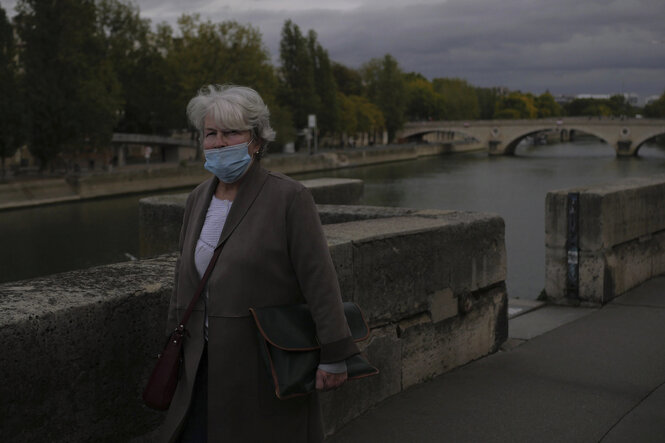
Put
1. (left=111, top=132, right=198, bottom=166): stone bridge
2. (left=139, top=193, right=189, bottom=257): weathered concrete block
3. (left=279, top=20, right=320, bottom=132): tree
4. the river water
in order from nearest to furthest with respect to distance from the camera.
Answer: (left=139, top=193, right=189, bottom=257): weathered concrete block < the river water < (left=111, top=132, right=198, bottom=166): stone bridge < (left=279, top=20, right=320, bottom=132): tree

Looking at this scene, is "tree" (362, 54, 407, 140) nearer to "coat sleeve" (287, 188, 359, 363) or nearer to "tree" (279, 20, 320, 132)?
"tree" (279, 20, 320, 132)

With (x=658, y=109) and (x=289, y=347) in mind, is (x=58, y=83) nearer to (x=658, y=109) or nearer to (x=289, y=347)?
(x=289, y=347)

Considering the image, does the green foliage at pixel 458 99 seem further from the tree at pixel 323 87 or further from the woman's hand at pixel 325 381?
the woman's hand at pixel 325 381

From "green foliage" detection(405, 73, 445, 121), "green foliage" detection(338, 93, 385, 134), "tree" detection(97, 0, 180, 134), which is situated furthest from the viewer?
"green foliage" detection(405, 73, 445, 121)

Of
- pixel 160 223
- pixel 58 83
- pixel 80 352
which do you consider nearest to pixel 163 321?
pixel 80 352

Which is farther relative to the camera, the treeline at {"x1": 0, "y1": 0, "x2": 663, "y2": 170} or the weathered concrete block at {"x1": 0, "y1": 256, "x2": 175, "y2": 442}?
the treeline at {"x1": 0, "y1": 0, "x2": 663, "y2": 170}

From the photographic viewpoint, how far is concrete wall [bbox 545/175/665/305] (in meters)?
6.06

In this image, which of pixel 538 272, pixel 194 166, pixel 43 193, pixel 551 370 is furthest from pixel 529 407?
pixel 194 166

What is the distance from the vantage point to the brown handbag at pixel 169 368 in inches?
85.7

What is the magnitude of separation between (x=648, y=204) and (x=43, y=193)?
90.1 feet

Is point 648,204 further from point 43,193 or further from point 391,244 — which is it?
point 43,193

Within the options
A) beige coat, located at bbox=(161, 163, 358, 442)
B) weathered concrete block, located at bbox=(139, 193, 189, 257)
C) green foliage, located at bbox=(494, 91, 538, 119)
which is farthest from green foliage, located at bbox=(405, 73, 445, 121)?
beige coat, located at bbox=(161, 163, 358, 442)

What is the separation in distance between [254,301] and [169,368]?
0.29 metres

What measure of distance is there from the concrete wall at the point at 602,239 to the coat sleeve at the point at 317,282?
424cm
